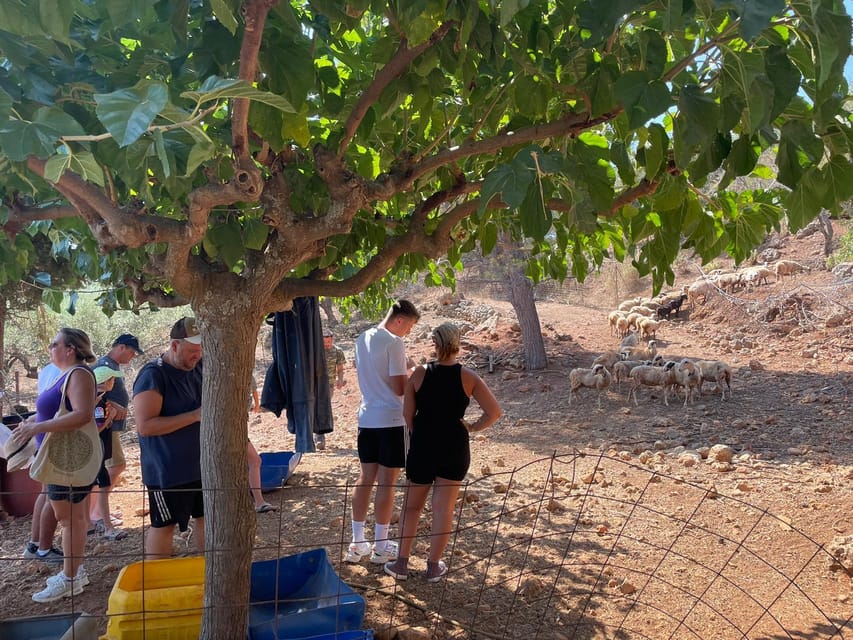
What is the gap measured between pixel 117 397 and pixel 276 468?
152 centimetres

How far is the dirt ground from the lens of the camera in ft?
11.9

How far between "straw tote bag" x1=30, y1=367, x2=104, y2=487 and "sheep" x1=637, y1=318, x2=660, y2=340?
41.8 feet

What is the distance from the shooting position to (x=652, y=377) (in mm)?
10219

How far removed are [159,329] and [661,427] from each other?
14482mm

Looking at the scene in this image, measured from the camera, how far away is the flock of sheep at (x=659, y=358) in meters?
10.1

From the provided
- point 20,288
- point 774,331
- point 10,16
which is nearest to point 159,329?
point 20,288

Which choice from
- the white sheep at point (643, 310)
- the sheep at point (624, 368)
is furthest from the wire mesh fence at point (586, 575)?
the white sheep at point (643, 310)

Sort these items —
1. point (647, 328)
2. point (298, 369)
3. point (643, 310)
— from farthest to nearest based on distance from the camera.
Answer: point (643, 310), point (647, 328), point (298, 369)

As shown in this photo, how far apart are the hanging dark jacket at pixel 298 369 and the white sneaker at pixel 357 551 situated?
0.73m

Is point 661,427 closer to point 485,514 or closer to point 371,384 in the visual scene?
point 485,514

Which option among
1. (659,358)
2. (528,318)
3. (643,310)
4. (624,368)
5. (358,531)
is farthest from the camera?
(643,310)

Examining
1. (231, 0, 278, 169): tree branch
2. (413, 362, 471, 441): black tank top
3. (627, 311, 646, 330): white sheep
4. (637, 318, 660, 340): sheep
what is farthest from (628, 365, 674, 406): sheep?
(231, 0, 278, 169): tree branch

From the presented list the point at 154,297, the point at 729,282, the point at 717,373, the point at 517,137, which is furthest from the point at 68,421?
the point at 729,282

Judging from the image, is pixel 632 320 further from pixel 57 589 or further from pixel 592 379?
pixel 57 589
